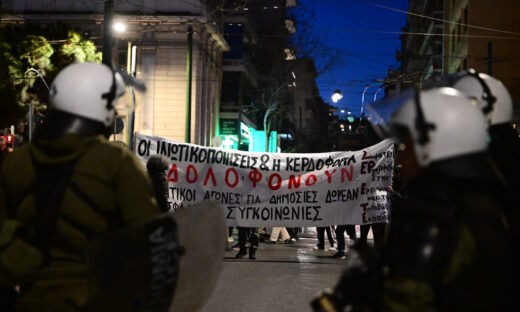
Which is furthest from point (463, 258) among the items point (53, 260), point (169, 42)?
point (169, 42)

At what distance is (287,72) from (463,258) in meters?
58.3

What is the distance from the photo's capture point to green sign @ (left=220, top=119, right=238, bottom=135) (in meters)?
53.4

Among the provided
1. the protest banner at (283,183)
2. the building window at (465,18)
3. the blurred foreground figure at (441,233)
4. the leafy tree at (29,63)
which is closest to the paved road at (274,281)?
the protest banner at (283,183)

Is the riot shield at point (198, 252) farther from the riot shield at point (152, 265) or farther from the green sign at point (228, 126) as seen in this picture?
the green sign at point (228, 126)

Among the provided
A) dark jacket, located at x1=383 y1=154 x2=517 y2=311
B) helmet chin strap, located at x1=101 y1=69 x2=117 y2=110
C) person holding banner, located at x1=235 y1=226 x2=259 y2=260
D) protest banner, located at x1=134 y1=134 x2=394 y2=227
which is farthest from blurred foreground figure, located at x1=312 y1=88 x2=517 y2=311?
person holding banner, located at x1=235 y1=226 x2=259 y2=260

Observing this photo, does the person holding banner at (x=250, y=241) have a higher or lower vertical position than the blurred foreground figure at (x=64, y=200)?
lower

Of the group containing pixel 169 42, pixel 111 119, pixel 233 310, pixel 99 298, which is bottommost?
pixel 233 310

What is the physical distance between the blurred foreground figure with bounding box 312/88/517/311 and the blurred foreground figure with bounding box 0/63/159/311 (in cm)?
98

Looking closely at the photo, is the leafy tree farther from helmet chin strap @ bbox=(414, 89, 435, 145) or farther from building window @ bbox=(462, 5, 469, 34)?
helmet chin strap @ bbox=(414, 89, 435, 145)

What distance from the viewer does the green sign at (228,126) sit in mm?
53375

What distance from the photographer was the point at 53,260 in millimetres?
3072

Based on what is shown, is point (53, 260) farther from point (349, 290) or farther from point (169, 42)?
point (169, 42)

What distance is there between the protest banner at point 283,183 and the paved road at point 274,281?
878 millimetres

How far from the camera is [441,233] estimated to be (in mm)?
2545
